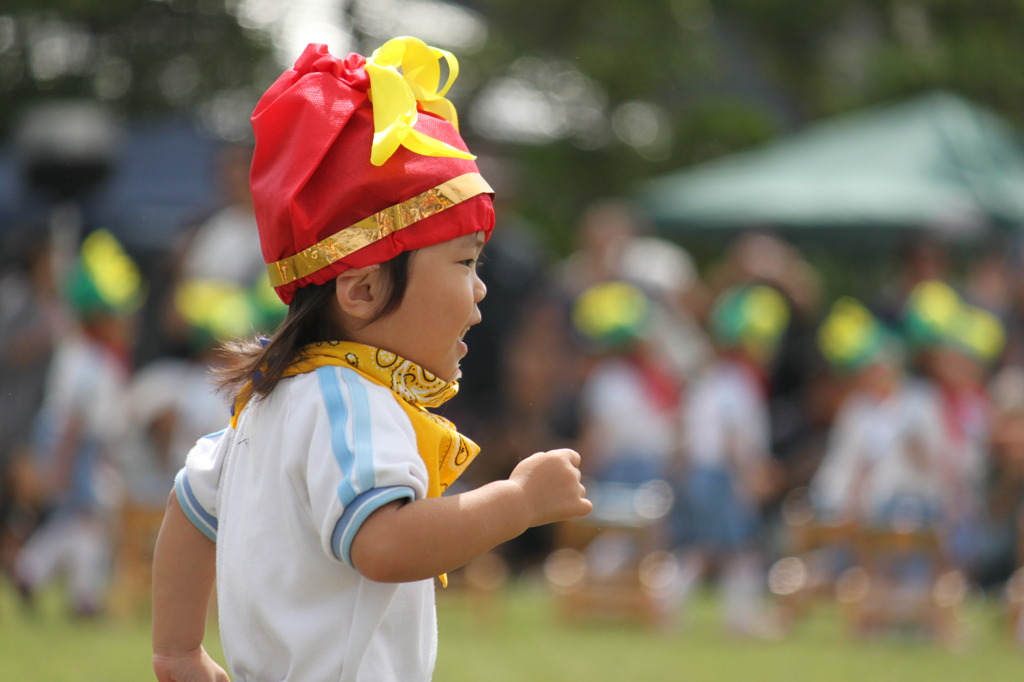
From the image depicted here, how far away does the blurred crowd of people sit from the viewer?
6.55 m

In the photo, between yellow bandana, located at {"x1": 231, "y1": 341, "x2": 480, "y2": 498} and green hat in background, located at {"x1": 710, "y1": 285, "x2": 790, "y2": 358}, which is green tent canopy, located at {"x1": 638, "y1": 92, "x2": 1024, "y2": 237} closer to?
green hat in background, located at {"x1": 710, "y1": 285, "x2": 790, "y2": 358}

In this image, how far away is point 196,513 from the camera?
189cm

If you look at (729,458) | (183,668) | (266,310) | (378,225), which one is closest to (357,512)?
(378,225)

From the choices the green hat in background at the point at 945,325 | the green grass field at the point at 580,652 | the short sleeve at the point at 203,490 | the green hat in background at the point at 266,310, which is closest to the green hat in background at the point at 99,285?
the green hat in background at the point at 266,310

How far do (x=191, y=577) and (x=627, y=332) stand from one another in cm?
553

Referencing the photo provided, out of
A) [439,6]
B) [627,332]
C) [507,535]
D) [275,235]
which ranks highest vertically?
[275,235]

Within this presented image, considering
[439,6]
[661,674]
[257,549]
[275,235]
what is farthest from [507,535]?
[439,6]

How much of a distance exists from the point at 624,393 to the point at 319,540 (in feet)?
18.8

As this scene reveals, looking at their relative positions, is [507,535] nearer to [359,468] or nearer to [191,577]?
[359,468]

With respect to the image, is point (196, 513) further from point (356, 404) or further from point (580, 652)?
point (580, 652)

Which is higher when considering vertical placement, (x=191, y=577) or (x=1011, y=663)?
(x=191, y=577)

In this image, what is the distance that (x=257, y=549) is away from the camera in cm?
173

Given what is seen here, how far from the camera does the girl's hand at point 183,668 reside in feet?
6.24

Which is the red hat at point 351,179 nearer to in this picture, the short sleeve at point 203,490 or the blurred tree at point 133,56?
the short sleeve at point 203,490
